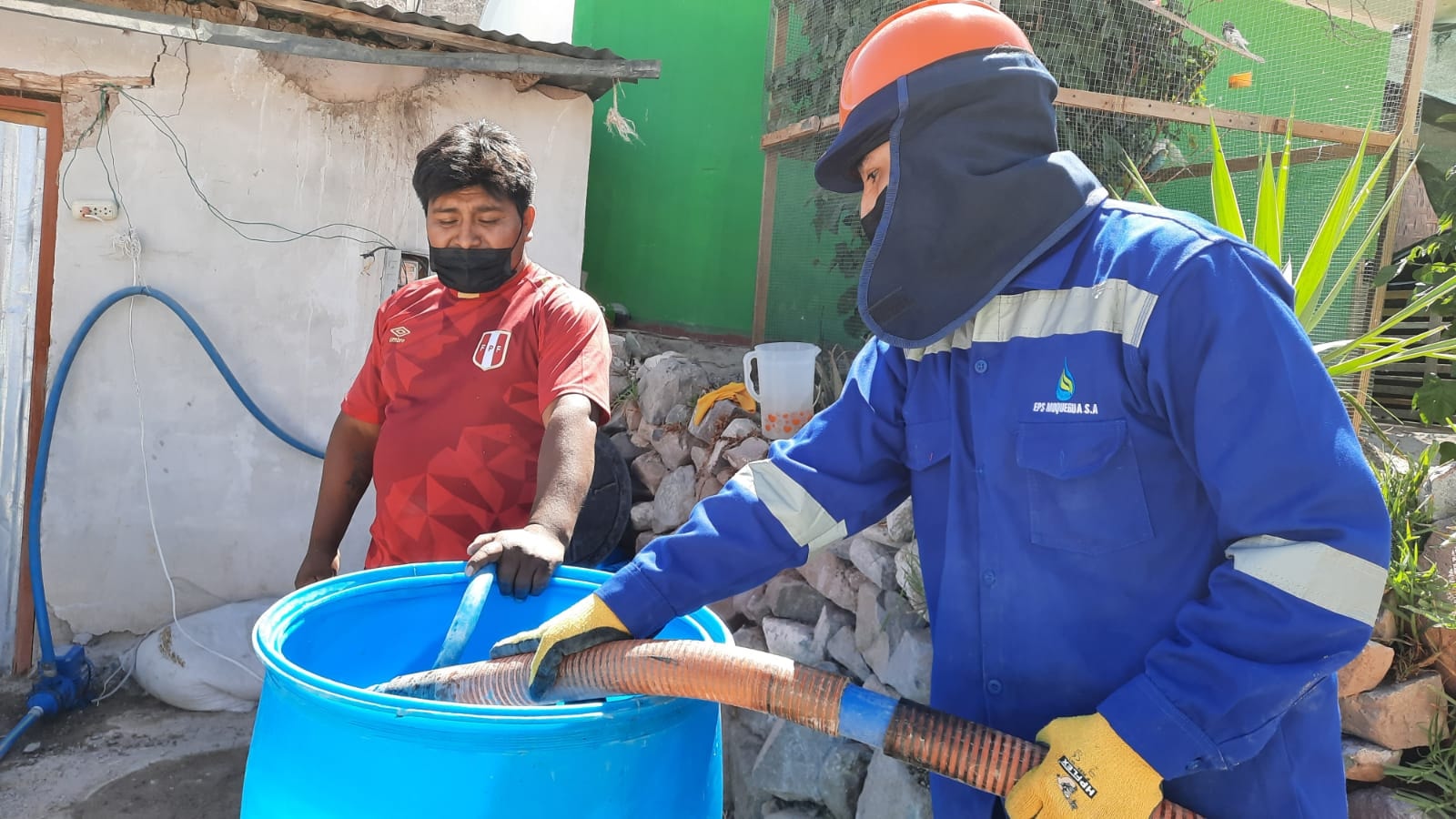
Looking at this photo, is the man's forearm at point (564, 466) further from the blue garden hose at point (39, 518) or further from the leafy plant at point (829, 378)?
the blue garden hose at point (39, 518)

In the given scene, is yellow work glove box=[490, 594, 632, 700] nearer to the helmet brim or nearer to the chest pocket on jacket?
the chest pocket on jacket

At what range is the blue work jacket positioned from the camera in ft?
3.05

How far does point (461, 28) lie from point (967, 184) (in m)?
3.42

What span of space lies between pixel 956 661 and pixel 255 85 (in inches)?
169

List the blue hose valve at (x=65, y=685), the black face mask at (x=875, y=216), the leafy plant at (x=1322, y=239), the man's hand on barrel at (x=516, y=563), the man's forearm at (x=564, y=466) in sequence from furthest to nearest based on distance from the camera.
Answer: the blue hose valve at (x=65, y=685) < the leafy plant at (x=1322, y=239) < the man's forearm at (x=564, y=466) < the man's hand on barrel at (x=516, y=563) < the black face mask at (x=875, y=216)

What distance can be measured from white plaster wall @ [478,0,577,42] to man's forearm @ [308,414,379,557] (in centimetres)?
400

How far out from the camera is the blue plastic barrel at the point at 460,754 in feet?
3.42

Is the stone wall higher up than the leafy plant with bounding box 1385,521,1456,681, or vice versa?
the leafy plant with bounding box 1385,521,1456,681

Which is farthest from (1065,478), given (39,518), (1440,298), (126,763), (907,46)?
(39,518)

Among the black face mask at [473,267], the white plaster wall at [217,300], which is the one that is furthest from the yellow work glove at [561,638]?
the white plaster wall at [217,300]

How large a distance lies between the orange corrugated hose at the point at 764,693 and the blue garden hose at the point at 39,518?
344cm

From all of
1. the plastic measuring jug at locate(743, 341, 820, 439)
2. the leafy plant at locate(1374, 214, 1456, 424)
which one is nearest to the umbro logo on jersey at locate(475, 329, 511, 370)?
the plastic measuring jug at locate(743, 341, 820, 439)

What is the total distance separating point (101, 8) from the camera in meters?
3.61

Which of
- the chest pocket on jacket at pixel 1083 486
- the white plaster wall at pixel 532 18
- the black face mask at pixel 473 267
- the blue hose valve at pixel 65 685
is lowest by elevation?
the blue hose valve at pixel 65 685
